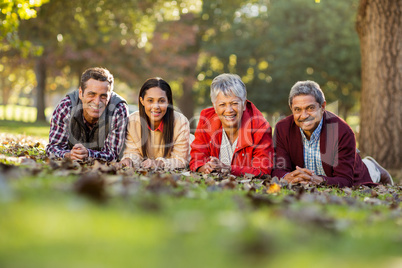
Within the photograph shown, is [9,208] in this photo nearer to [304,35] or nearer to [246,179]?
[246,179]

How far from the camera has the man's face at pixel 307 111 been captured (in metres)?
6.23

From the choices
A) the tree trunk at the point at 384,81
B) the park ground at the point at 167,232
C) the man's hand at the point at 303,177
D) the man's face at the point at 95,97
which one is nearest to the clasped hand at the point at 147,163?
the man's face at the point at 95,97

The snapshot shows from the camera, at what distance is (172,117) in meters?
7.03

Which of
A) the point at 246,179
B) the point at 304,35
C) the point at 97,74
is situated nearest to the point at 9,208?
the point at 246,179

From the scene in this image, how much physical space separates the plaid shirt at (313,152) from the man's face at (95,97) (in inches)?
122

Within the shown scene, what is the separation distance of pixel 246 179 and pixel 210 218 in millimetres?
3237

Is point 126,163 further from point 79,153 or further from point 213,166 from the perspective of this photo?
point 213,166

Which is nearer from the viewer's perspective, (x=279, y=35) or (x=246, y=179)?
(x=246, y=179)

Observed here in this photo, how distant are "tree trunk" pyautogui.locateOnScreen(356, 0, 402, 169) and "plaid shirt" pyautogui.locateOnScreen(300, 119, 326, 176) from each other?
3869 mm

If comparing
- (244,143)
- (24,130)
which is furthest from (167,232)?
(24,130)

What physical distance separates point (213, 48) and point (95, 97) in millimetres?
26038

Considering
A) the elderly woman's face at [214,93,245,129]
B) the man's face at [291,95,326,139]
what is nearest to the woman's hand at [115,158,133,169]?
the elderly woman's face at [214,93,245,129]

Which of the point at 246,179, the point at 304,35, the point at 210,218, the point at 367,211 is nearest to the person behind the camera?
the point at 210,218

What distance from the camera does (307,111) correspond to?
6.25 meters
